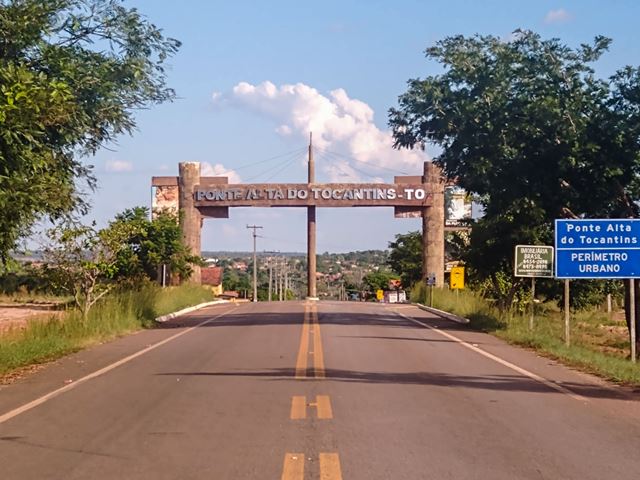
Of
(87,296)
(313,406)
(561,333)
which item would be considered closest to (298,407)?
(313,406)

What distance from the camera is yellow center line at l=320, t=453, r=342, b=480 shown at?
8.34m

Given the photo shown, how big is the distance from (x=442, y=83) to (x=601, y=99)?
4.92 metres

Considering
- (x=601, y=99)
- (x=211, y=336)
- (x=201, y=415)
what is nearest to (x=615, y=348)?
(x=601, y=99)

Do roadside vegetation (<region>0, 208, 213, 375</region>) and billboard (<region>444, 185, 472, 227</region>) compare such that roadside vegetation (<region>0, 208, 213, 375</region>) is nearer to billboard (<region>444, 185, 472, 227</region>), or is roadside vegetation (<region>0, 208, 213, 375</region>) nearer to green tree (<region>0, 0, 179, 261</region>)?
green tree (<region>0, 0, 179, 261</region>)

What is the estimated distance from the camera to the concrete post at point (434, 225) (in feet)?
194

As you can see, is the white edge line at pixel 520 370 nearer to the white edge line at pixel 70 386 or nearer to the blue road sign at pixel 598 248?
the blue road sign at pixel 598 248

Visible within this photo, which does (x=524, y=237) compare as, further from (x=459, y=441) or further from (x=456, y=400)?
(x=459, y=441)

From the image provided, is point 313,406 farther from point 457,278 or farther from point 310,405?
point 457,278

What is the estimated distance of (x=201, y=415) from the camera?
38.5 ft

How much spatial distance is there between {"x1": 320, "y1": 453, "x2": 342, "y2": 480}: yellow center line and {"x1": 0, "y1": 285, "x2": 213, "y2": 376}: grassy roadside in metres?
9.45

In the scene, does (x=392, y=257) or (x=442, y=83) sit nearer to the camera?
(x=442, y=83)

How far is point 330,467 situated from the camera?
870 cm

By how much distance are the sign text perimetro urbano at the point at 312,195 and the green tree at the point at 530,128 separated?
88.6ft

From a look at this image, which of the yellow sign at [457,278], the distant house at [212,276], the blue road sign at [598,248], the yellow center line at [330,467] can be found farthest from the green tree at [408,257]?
the yellow center line at [330,467]
